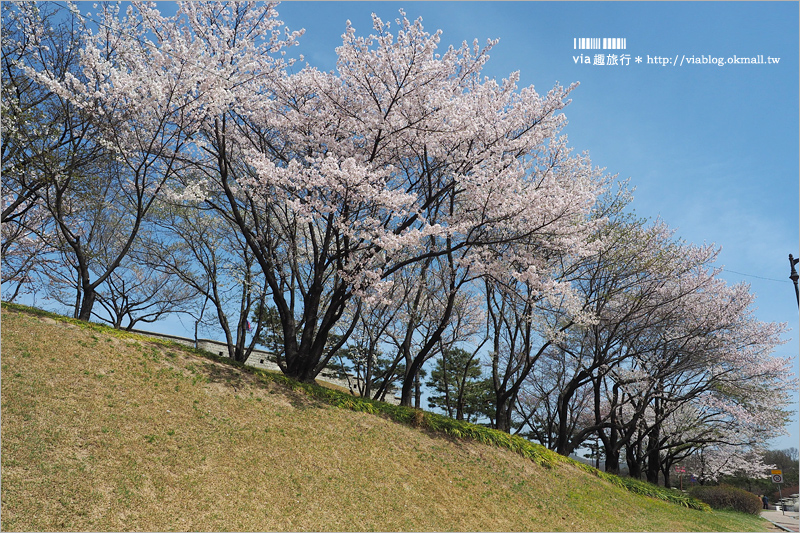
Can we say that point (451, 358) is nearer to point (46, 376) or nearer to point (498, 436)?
point (498, 436)

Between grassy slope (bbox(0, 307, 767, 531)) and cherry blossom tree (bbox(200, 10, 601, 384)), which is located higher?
cherry blossom tree (bbox(200, 10, 601, 384))

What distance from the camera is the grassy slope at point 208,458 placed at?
6496 millimetres

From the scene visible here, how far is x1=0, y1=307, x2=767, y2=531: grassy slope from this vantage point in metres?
6.50

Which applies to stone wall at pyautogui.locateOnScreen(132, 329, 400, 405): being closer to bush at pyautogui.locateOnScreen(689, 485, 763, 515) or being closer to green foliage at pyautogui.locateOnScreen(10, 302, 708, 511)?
green foliage at pyautogui.locateOnScreen(10, 302, 708, 511)

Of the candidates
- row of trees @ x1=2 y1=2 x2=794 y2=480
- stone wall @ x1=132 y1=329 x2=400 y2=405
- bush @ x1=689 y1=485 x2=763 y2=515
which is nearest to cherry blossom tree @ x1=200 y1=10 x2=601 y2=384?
row of trees @ x1=2 y1=2 x2=794 y2=480

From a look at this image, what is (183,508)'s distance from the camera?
673 cm

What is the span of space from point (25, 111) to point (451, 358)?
70.4 feet

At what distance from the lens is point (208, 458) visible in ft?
26.0

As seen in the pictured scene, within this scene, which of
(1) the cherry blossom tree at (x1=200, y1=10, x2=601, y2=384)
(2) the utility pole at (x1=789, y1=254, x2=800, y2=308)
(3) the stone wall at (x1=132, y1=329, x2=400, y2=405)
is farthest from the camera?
(3) the stone wall at (x1=132, y1=329, x2=400, y2=405)

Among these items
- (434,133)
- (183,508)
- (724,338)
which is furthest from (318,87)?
(724,338)

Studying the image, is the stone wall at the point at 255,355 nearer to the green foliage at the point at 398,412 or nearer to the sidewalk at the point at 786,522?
the green foliage at the point at 398,412

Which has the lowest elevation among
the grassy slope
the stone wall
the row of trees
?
the grassy slope

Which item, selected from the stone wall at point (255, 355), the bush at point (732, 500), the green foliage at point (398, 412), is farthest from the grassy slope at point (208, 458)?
the bush at point (732, 500)

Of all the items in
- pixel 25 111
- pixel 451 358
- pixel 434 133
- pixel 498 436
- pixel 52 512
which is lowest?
pixel 52 512
